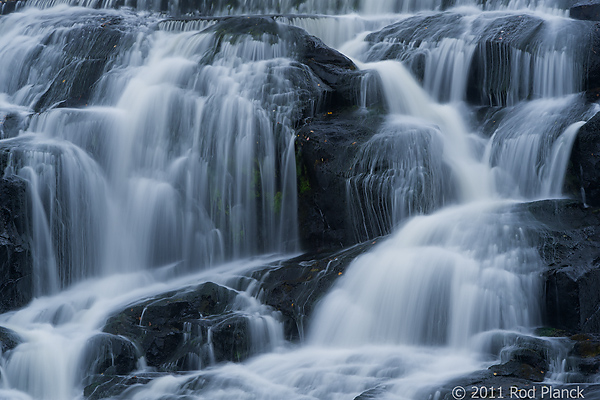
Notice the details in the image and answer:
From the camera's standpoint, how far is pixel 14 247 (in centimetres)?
944

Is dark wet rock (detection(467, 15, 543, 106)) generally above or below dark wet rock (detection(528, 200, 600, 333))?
above

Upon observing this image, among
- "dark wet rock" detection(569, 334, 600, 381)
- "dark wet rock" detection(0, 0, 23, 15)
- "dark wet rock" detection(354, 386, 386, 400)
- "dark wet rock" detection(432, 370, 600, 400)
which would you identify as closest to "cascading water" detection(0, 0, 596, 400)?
"dark wet rock" detection(354, 386, 386, 400)

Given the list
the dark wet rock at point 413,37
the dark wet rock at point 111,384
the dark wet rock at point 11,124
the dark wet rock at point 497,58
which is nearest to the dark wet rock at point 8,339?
the dark wet rock at point 111,384

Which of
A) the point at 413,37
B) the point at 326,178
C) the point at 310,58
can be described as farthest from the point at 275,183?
the point at 413,37

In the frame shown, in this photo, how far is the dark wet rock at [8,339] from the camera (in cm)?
773

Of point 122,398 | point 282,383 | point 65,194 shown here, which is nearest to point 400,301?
point 282,383

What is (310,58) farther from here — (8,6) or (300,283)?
(8,6)

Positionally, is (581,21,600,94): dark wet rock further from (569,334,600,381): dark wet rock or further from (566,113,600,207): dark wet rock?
(569,334,600,381): dark wet rock

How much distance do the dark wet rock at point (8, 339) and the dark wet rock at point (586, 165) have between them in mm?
7560

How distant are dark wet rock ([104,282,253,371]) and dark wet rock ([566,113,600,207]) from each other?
4981 millimetres

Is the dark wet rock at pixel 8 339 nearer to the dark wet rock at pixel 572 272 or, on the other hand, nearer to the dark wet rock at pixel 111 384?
the dark wet rock at pixel 111 384

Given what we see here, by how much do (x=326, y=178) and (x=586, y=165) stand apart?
3649 millimetres

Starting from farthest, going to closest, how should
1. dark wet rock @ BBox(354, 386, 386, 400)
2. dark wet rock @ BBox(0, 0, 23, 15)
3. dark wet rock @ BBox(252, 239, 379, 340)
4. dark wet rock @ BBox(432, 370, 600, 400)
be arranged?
dark wet rock @ BBox(0, 0, 23, 15), dark wet rock @ BBox(252, 239, 379, 340), dark wet rock @ BBox(354, 386, 386, 400), dark wet rock @ BBox(432, 370, 600, 400)

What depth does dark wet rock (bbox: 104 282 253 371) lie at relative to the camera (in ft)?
26.0
